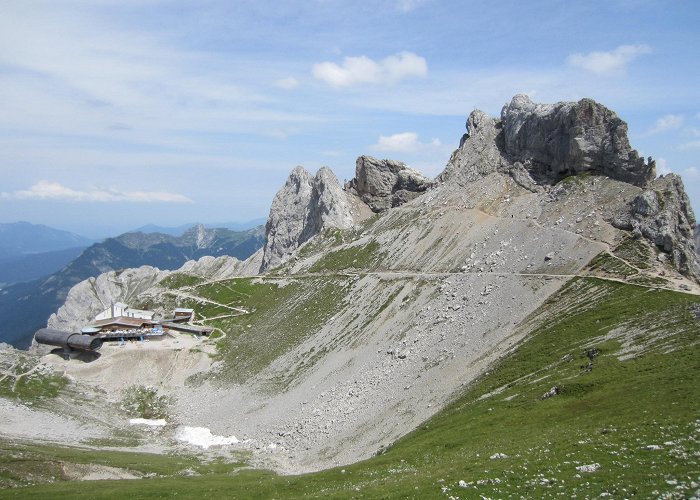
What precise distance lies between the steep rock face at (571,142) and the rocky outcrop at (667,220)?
34.5 ft

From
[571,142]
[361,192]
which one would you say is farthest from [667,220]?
[361,192]

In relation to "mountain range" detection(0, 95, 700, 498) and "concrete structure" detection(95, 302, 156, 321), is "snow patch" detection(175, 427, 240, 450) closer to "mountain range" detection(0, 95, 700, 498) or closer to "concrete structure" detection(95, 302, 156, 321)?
"mountain range" detection(0, 95, 700, 498)

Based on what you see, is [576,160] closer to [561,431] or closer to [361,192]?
[361,192]

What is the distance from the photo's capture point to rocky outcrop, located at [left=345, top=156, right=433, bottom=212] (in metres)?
176

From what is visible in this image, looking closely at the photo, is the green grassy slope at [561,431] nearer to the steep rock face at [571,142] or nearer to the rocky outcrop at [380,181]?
the steep rock face at [571,142]

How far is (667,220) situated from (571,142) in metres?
37.3

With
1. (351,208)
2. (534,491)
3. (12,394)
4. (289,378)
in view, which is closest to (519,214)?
(289,378)

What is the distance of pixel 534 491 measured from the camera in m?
27.3

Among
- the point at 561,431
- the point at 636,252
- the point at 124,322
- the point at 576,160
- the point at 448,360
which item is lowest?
the point at 124,322

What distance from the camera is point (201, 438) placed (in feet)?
262

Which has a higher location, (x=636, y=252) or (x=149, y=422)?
(x=636, y=252)

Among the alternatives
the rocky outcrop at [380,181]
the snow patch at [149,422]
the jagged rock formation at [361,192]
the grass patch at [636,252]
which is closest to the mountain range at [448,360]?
the snow patch at [149,422]

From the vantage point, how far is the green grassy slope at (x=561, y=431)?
2867cm

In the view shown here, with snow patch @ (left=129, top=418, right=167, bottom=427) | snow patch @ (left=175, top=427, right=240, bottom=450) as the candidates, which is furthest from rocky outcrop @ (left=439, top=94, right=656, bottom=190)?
snow patch @ (left=129, top=418, right=167, bottom=427)
